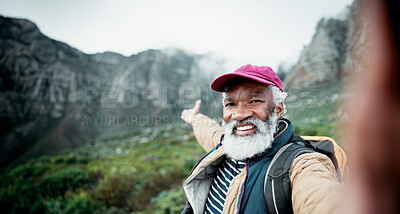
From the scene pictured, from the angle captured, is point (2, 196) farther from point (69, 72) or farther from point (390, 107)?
point (69, 72)

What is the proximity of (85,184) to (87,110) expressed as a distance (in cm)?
2879

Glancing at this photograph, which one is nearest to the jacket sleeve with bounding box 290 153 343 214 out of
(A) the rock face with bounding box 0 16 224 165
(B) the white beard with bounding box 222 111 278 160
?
(B) the white beard with bounding box 222 111 278 160

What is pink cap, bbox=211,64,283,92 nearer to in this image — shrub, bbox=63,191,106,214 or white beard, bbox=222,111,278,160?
white beard, bbox=222,111,278,160

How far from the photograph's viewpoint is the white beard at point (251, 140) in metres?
1.45

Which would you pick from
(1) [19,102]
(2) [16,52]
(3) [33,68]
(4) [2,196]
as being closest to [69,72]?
(3) [33,68]

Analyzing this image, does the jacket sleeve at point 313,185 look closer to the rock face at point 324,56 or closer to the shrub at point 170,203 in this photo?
the shrub at point 170,203

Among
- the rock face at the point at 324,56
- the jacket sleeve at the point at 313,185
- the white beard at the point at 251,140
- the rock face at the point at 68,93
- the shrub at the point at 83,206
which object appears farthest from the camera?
the rock face at the point at 68,93

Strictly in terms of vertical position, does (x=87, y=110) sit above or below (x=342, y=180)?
below

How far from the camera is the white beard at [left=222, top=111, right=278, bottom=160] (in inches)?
57.0

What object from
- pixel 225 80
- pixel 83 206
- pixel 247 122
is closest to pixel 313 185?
pixel 247 122

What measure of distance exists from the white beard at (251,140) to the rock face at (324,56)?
19404 mm

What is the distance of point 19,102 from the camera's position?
21.7m

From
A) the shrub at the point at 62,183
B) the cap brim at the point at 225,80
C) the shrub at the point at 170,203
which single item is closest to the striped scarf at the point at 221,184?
the cap brim at the point at 225,80

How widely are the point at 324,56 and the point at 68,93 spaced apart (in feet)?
129
